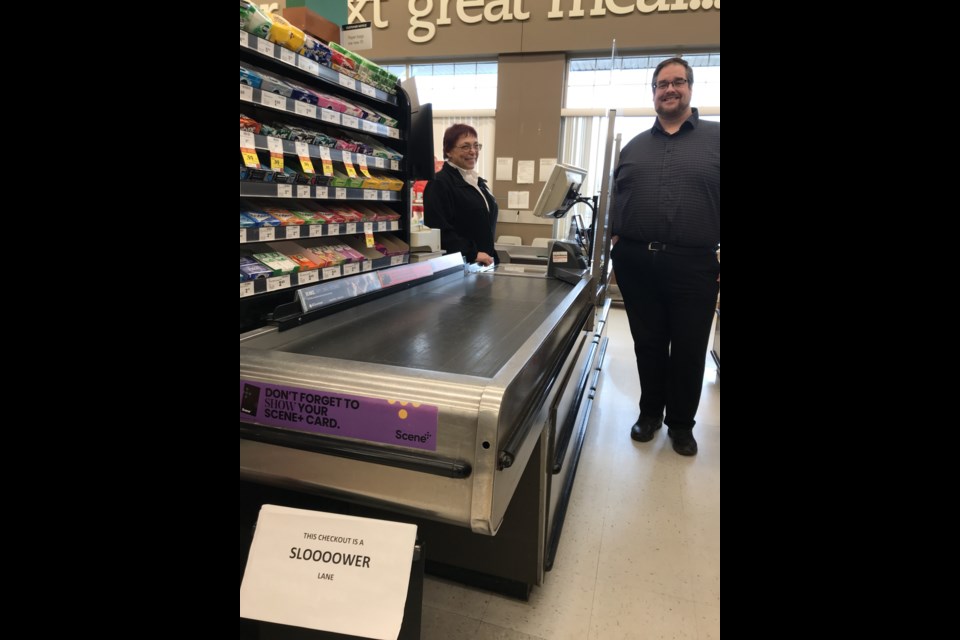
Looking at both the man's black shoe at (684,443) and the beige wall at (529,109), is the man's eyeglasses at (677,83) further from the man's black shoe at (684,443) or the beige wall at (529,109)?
the beige wall at (529,109)

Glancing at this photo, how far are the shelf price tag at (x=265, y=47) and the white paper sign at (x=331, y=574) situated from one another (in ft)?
5.31

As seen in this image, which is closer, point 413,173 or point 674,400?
point 674,400

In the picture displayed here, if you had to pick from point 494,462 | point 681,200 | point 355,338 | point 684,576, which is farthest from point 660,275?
point 494,462

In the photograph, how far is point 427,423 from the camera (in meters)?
1.02

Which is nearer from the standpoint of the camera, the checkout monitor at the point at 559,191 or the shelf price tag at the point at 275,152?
the shelf price tag at the point at 275,152

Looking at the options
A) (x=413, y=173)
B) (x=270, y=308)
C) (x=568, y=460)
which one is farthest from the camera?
(x=413, y=173)

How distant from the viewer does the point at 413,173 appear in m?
2.91

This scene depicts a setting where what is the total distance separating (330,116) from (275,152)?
38cm

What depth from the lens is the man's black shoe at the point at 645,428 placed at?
2805mm

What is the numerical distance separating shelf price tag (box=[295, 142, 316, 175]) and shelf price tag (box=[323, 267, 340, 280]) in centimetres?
42

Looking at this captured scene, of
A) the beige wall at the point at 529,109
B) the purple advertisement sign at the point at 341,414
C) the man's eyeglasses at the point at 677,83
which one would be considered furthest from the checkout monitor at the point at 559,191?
the beige wall at the point at 529,109

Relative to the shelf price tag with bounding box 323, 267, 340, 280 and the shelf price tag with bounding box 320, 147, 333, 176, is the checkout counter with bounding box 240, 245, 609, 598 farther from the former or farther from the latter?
the shelf price tag with bounding box 320, 147, 333, 176
